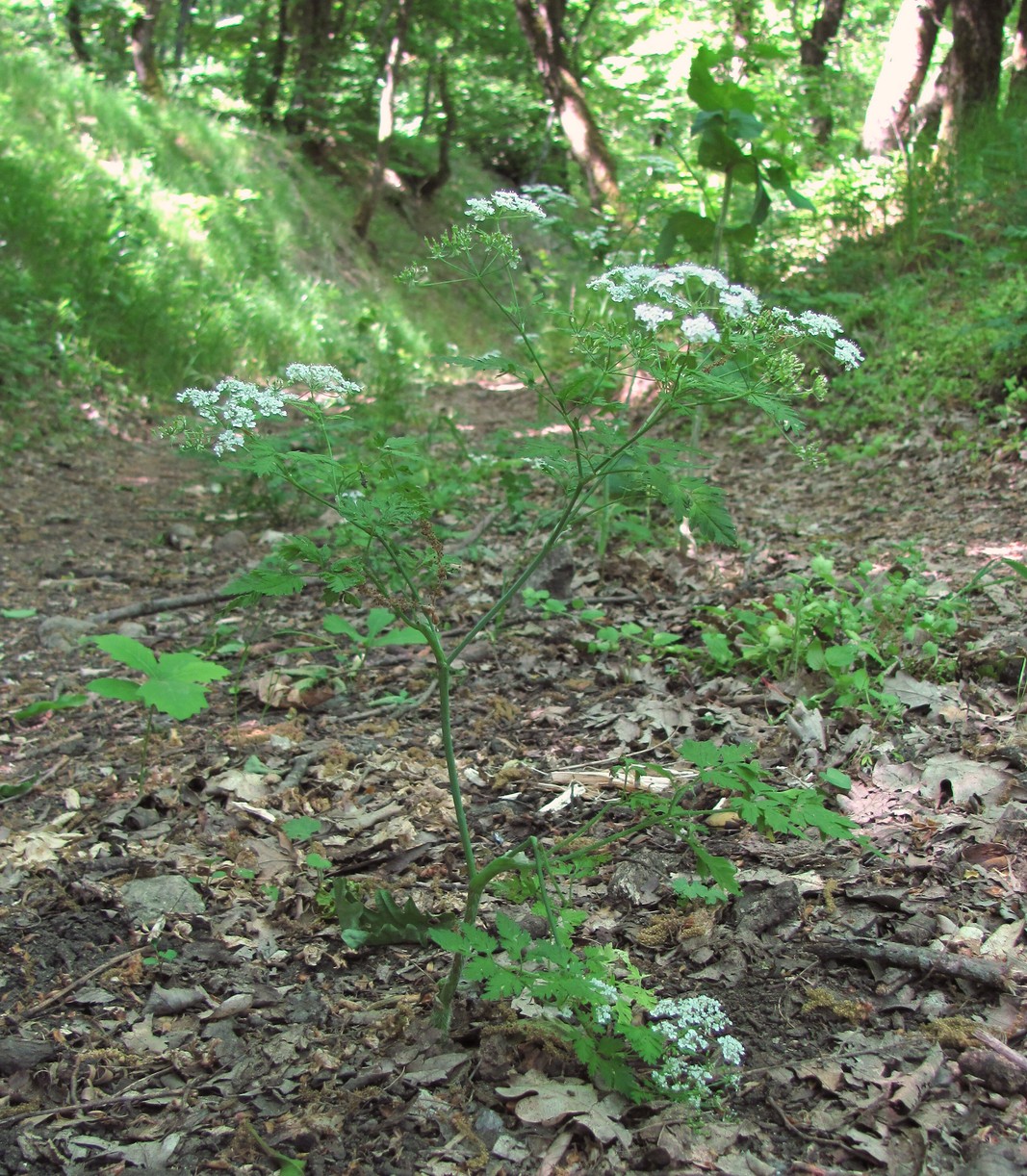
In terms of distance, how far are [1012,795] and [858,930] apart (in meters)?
0.69

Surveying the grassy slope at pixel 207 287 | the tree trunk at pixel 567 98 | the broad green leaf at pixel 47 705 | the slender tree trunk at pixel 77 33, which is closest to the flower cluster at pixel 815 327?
the broad green leaf at pixel 47 705

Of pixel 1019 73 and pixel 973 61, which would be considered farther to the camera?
pixel 1019 73

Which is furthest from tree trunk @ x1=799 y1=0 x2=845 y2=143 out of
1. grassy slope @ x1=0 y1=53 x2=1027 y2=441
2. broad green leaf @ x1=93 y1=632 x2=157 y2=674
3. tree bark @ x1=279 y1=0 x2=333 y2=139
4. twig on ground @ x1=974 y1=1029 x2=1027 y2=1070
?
twig on ground @ x1=974 y1=1029 x2=1027 y2=1070

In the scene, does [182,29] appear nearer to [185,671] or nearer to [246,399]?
[185,671]

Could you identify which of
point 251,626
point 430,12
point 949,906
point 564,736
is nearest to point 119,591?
point 251,626

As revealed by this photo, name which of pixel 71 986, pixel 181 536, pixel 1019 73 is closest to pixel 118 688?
pixel 71 986

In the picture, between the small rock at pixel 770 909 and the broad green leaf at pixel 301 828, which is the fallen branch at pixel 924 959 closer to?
the small rock at pixel 770 909

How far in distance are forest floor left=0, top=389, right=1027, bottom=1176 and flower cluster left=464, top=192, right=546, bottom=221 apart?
1.54 metres

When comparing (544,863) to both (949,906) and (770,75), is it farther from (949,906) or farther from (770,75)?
(770,75)

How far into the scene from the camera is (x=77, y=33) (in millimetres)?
16062

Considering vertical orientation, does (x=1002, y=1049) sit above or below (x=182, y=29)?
below

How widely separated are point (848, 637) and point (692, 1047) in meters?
1.92

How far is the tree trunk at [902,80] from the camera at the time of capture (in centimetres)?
934

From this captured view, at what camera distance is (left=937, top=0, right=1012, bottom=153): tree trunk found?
28.1ft
